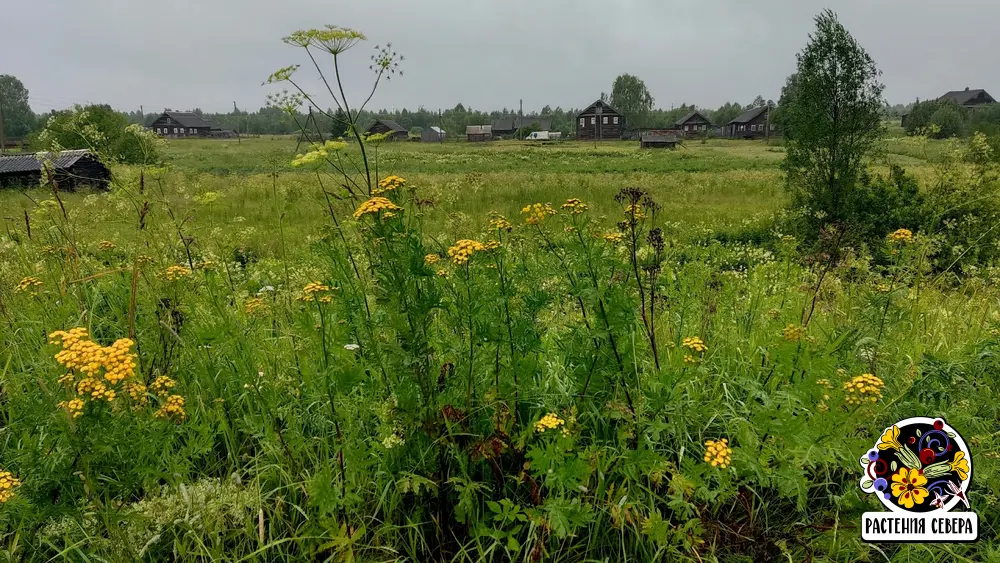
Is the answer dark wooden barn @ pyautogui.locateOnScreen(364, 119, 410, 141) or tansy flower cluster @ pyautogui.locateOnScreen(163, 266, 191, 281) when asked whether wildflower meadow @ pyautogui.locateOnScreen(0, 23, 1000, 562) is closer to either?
tansy flower cluster @ pyautogui.locateOnScreen(163, 266, 191, 281)

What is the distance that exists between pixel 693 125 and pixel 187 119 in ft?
310

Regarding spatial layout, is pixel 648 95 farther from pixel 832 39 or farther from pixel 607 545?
pixel 607 545

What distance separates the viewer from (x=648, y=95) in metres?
98.8

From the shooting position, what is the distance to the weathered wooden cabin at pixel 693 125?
89.3 m

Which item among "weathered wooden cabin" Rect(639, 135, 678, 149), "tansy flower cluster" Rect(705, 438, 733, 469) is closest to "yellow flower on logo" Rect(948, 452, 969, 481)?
"tansy flower cluster" Rect(705, 438, 733, 469)

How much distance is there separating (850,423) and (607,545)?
1164mm

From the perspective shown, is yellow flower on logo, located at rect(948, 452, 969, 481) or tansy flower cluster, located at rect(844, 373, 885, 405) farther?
yellow flower on logo, located at rect(948, 452, 969, 481)

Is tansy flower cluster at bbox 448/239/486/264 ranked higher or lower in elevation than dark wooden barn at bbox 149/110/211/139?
lower

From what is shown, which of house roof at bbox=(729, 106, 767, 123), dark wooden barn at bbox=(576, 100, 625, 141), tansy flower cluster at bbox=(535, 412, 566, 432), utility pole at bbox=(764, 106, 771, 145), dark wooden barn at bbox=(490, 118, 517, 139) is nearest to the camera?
tansy flower cluster at bbox=(535, 412, 566, 432)

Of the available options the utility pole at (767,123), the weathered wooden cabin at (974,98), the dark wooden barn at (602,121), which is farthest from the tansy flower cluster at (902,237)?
the weathered wooden cabin at (974,98)

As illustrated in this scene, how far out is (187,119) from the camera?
92625 mm

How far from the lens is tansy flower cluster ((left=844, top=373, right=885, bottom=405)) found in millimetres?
1943

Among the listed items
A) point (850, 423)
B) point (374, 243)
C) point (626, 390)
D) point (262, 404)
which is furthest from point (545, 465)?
point (262, 404)

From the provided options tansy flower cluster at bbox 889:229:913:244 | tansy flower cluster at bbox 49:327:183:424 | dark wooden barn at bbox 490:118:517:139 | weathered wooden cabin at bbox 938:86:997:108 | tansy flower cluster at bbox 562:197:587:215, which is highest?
weathered wooden cabin at bbox 938:86:997:108
